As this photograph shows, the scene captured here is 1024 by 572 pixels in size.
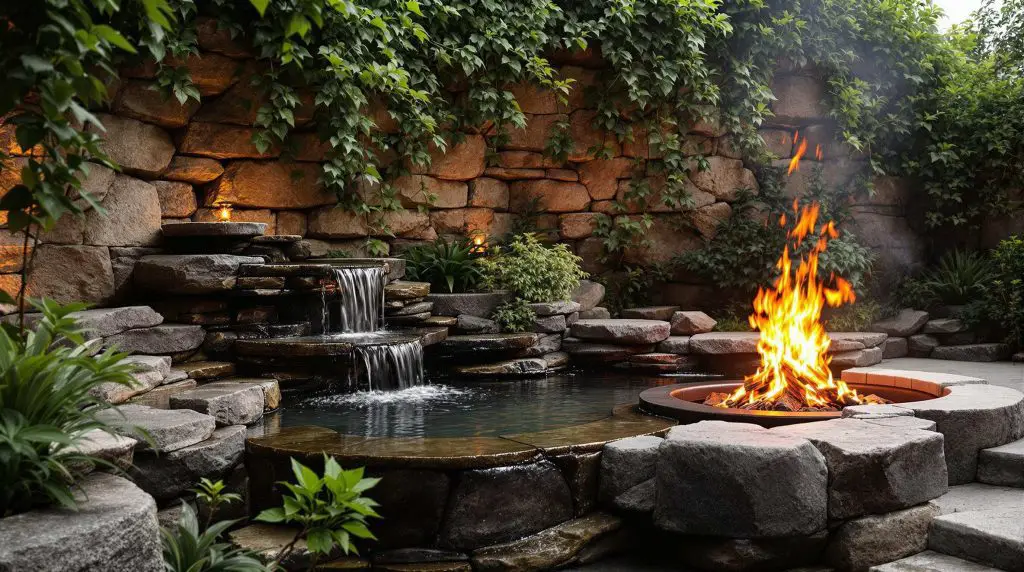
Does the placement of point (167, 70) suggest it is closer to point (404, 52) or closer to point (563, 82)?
point (404, 52)

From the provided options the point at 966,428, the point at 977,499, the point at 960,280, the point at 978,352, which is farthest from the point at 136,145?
the point at 960,280

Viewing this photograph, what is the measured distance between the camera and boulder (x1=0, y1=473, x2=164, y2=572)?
197cm

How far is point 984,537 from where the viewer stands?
10.4 ft

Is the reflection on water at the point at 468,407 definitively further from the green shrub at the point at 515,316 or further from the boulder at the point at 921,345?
→ the boulder at the point at 921,345

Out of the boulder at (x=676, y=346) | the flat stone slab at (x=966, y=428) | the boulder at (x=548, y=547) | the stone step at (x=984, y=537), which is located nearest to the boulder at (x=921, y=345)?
the boulder at (x=676, y=346)

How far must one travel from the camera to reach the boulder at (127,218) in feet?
21.9

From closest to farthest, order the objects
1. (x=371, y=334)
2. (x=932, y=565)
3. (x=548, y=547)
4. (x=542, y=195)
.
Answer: (x=932, y=565) < (x=548, y=547) < (x=371, y=334) < (x=542, y=195)

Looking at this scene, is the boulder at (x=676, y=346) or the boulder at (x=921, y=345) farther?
the boulder at (x=921, y=345)

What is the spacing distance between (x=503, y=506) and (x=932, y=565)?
72.8 inches

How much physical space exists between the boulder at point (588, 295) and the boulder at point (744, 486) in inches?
218

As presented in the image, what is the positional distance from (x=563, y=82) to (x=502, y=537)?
662 centimetres

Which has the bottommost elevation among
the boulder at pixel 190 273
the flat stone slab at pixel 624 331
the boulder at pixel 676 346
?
the boulder at pixel 676 346

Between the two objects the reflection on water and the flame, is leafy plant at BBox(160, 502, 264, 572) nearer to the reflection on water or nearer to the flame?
the reflection on water

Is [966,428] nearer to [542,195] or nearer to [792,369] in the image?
[792,369]
